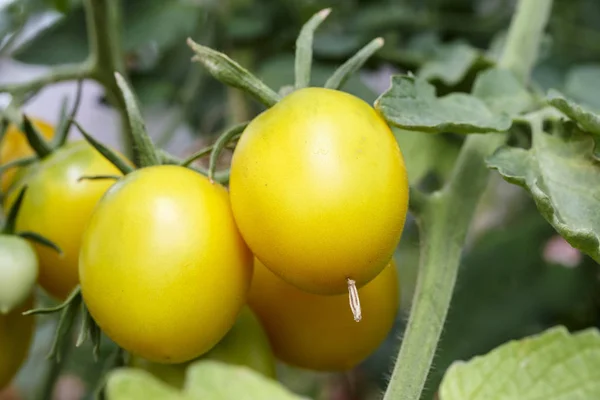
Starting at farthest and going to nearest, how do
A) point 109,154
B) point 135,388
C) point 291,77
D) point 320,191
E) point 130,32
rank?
point 130,32, point 291,77, point 109,154, point 320,191, point 135,388

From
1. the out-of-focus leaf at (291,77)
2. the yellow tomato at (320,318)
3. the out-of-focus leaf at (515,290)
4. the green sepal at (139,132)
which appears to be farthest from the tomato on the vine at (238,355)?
the out-of-focus leaf at (515,290)

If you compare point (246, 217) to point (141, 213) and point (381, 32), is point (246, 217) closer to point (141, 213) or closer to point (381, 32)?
point (141, 213)

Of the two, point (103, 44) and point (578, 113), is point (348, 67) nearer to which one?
point (578, 113)

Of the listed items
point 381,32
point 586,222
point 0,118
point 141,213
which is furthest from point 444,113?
point 381,32

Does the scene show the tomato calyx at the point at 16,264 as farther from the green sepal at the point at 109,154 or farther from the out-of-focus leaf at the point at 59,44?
the out-of-focus leaf at the point at 59,44

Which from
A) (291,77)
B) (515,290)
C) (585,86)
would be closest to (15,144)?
(291,77)

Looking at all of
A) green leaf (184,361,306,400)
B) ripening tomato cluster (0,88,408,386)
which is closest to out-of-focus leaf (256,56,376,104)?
ripening tomato cluster (0,88,408,386)

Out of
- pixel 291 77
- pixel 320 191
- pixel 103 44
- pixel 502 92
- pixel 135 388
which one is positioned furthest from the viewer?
pixel 291 77
